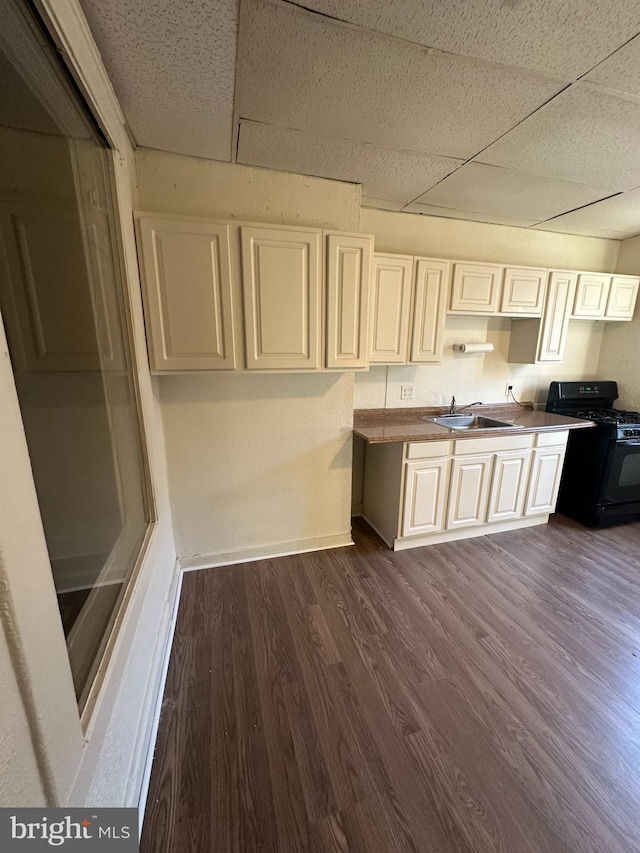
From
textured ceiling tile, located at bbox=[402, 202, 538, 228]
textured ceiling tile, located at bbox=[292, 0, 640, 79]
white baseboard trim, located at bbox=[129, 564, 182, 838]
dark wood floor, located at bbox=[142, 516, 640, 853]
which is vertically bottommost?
dark wood floor, located at bbox=[142, 516, 640, 853]

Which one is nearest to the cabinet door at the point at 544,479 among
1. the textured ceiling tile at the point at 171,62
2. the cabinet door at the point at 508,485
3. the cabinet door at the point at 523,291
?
the cabinet door at the point at 508,485

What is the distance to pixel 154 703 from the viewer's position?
139cm

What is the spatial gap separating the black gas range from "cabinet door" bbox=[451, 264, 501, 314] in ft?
3.87

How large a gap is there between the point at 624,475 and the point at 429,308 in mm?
2182

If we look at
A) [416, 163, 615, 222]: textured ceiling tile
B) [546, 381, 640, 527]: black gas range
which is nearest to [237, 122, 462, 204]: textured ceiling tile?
[416, 163, 615, 222]: textured ceiling tile

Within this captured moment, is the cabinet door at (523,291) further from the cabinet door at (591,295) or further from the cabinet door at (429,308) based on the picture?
the cabinet door at (429,308)

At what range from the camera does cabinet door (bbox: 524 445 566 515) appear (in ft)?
9.04

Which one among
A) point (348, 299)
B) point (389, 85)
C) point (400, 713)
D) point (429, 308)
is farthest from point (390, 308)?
point (400, 713)

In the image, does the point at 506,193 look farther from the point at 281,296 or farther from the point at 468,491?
the point at 468,491

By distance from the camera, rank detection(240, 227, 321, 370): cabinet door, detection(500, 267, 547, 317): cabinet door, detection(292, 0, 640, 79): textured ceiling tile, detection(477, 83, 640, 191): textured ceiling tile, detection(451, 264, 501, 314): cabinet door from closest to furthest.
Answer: detection(292, 0, 640, 79): textured ceiling tile
detection(477, 83, 640, 191): textured ceiling tile
detection(240, 227, 321, 370): cabinet door
detection(451, 264, 501, 314): cabinet door
detection(500, 267, 547, 317): cabinet door

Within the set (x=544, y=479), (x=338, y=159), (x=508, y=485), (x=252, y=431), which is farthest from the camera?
(x=544, y=479)

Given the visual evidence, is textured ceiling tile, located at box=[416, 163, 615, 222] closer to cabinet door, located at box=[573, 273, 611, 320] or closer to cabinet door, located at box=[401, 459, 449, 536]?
cabinet door, located at box=[573, 273, 611, 320]

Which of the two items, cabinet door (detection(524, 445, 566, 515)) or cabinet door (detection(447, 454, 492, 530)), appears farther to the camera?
cabinet door (detection(524, 445, 566, 515))

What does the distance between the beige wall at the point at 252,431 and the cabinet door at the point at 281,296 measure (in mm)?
274
